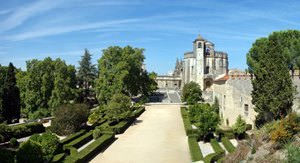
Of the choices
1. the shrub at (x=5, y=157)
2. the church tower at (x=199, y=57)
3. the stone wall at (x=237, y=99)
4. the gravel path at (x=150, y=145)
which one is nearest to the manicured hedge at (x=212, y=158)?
the gravel path at (x=150, y=145)

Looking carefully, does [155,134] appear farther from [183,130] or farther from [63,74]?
[63,74]

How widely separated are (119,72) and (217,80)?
55.4ft

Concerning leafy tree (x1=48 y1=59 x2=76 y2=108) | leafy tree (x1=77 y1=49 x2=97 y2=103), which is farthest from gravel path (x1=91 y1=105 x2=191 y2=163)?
leafy tree (x1=77 y1=49 x2=97 y2=103)

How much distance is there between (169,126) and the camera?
110 feet

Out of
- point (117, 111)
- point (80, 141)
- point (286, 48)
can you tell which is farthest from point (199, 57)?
point (80, 141)

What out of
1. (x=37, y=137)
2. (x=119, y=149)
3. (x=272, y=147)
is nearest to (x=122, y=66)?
(x=119, y=149)

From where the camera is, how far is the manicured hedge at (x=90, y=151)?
18.6 m

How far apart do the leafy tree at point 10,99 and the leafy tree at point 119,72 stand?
1254 centimetres

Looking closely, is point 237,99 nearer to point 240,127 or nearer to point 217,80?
point 240,127

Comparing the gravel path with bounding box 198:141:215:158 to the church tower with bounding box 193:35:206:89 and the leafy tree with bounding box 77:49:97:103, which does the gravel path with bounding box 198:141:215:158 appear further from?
the church tower with bounding box 193:35:206:89

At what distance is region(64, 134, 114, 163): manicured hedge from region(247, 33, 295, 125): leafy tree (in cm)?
1109

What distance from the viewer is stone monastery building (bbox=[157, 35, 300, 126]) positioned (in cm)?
2945

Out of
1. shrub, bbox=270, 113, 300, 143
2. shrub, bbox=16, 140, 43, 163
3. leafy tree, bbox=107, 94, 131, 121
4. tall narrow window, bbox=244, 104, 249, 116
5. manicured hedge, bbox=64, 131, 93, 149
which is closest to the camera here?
shrub, bbox=270, 113, 300, 143

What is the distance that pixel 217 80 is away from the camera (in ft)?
140
